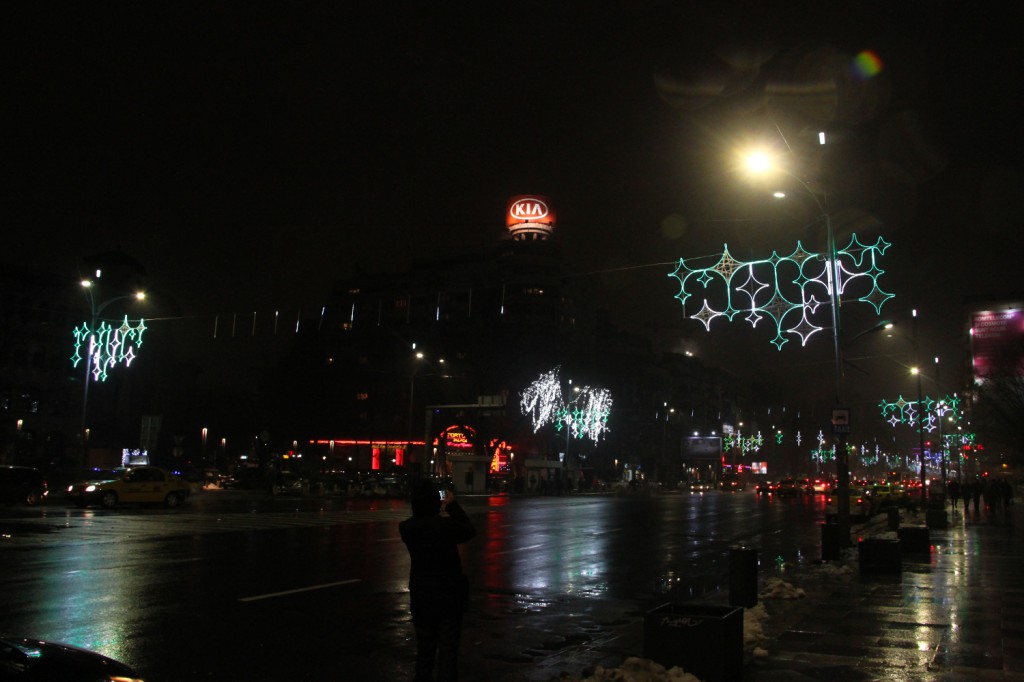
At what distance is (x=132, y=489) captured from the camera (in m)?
32.2

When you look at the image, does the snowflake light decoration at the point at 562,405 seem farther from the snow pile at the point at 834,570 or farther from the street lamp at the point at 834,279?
the snow pile at the point at 834,570

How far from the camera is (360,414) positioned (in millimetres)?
84000

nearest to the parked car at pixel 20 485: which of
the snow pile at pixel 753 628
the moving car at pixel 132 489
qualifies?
the moving car at pixel 132 489

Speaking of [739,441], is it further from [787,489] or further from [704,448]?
[787,489]

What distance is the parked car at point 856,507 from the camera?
25516 mm

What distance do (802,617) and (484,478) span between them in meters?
54.5

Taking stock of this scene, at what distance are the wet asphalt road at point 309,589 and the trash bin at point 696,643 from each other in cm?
158

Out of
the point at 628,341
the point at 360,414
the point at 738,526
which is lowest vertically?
the point at 738,526

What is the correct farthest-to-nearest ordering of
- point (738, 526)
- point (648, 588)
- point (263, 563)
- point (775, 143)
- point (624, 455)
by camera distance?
point (624, 455), point (738, 526), point (775, 143), point (263, 563), point (648, 588)

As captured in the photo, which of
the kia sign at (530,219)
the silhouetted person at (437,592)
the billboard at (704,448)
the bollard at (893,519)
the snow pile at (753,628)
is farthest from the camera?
the kia sign at (530,219)

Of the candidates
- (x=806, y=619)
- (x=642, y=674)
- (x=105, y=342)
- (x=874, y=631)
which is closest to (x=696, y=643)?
(x=642, y=674)

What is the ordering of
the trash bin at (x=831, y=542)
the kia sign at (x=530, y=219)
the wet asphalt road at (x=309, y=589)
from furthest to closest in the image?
the kia sign at (x=530, y=219), the trash bin at (x=831, y=542), the wet asphalt road at (x=309, y=589)

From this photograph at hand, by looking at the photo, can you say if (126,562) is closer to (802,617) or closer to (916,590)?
(802,617)

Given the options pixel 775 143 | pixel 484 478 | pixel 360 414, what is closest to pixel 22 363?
pixel 360 414
